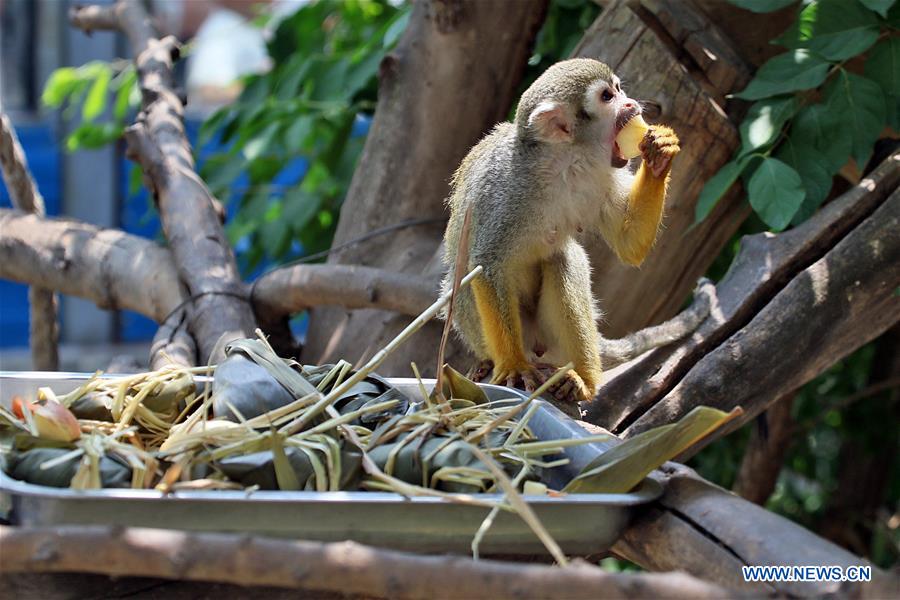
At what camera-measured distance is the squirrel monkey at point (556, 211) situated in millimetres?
3078

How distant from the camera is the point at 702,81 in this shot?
11.6 feet

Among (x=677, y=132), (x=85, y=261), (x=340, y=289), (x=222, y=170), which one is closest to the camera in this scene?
(x=677, y=132)

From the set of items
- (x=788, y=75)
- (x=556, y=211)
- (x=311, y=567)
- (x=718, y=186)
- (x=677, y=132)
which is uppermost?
(x=788, y=75)

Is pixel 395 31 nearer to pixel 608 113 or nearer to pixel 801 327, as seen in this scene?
pixel 608 113

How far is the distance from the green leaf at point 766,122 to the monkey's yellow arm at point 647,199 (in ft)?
0.91

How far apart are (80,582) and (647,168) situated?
82.4 inches

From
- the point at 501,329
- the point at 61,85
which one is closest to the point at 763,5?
the point at 501,329

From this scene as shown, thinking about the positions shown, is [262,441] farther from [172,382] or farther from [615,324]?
[615,324]

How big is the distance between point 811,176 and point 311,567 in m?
2.36

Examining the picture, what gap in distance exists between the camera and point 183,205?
13.8ft

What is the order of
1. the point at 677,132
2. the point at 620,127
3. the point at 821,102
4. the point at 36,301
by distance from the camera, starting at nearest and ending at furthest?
1. the point at 620,127
2. the point at 821,102
3. the point at 677,132
4. the point at 36,301

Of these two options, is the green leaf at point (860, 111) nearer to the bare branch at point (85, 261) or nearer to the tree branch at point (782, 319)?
the tree branch at point (782, 319)

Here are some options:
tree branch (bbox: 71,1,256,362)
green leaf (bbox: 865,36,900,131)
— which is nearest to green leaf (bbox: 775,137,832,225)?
green leaf (bbox: 865,36,900,131)

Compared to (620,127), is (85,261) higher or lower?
lower
